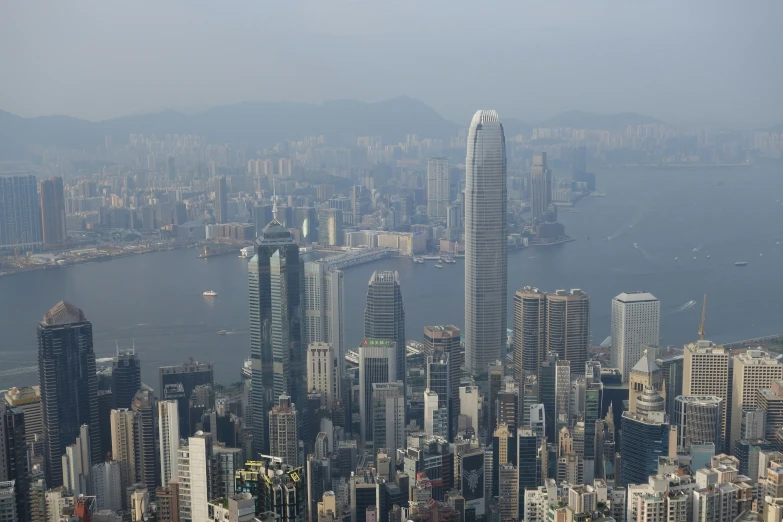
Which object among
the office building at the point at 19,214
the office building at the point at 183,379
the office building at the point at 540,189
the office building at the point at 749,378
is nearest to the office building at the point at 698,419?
the office building at the point at 749,378

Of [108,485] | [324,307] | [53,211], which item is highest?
[53,211]

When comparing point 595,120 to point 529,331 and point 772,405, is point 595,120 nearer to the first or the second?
point 529,331

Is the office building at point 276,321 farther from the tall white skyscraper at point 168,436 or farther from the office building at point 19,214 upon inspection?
the office building at point 19,214

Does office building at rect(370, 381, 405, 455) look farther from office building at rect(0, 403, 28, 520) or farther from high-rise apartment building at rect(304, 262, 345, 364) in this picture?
office building at rect(0, 403, 28, 520)

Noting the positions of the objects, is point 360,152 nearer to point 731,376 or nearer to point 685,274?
point 685,274

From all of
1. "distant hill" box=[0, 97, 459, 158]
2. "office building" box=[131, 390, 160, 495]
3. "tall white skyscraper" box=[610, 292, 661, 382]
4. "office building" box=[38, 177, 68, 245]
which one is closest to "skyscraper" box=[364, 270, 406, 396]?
"distant hill" box=[0, 97, 459, 158]

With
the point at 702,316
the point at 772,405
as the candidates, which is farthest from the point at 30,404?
the point at 702,316
